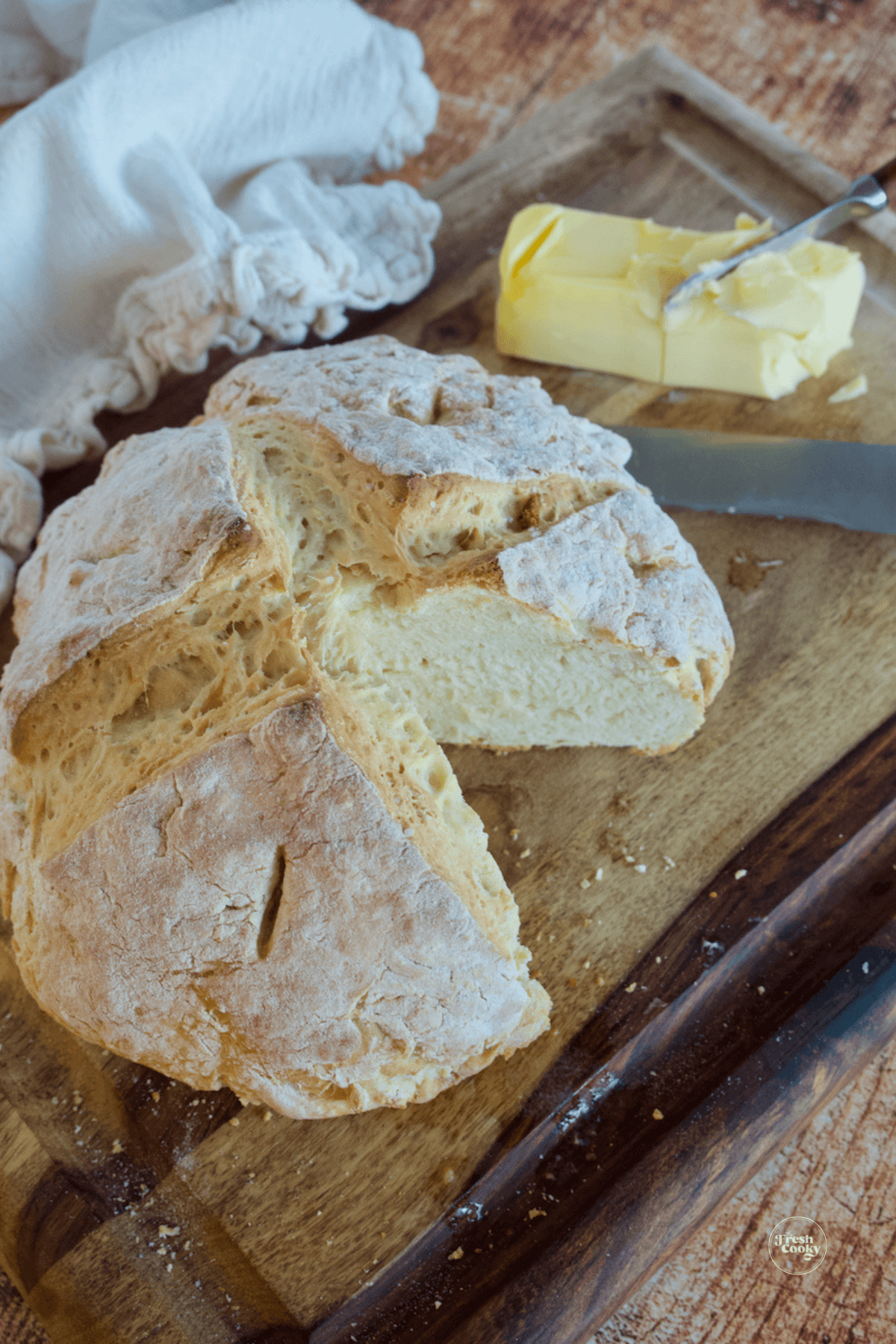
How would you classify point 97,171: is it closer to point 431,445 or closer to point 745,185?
point 431,445

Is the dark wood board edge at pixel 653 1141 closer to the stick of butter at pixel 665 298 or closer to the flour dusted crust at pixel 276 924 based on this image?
the flour dusted crust at pixel 276 924

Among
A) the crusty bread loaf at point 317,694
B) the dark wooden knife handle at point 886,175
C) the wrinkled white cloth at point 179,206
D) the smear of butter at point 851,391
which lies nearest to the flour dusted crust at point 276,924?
the crusty bread loaf at point 317,694

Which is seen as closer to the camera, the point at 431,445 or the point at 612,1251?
the point at 612,1251

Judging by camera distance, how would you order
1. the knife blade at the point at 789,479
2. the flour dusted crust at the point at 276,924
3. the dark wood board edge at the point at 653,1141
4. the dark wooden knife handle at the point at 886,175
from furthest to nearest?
the dark wooden knife handle at the point at 886,175
the knife blade at the point at 789,479
the dark wood board edge at the point at 653,1141
the flour dusted crust at the point at 276,924

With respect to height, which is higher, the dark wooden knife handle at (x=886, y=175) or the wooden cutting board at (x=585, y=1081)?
the dark wooden knife handle at (x=886, y=175)

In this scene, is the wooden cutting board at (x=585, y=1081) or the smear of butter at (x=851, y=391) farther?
the smear of butter at (x=851, y=391)

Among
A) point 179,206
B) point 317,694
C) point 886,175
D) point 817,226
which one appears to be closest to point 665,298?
point 817,226

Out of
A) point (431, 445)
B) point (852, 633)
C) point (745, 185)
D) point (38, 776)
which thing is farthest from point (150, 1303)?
point (745, 185)
